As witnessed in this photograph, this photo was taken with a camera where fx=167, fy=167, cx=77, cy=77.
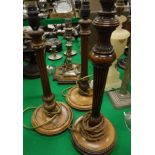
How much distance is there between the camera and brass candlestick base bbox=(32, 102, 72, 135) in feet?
2.97

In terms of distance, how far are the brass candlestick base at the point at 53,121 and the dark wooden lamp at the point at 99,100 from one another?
3.2 inches

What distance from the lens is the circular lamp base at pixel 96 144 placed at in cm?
77

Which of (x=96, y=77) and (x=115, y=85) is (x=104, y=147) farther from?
(x=115, y=85)

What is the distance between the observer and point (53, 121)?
94 centimetres

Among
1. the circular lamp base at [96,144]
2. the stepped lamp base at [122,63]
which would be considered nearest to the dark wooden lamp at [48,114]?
the circular lamp base at [96,144]

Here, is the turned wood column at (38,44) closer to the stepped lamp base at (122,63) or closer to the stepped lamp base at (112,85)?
the stepped lamp base at (112,85)

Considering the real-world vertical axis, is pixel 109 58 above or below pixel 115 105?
above

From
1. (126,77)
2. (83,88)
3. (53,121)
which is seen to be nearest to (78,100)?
(83,88)

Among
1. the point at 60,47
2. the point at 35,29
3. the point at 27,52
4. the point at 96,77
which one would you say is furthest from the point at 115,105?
the point at 60,47

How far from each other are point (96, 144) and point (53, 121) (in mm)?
277

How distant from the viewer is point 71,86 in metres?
1.30

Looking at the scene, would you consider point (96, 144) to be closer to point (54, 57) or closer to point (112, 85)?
point (112, 85)

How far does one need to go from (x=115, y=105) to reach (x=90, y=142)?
1.20 feet

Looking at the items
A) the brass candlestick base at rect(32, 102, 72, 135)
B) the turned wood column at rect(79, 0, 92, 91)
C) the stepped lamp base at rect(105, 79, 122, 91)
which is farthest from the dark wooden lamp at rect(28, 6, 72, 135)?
the stepped lamp base at rect(105, 79, 122, 91)
